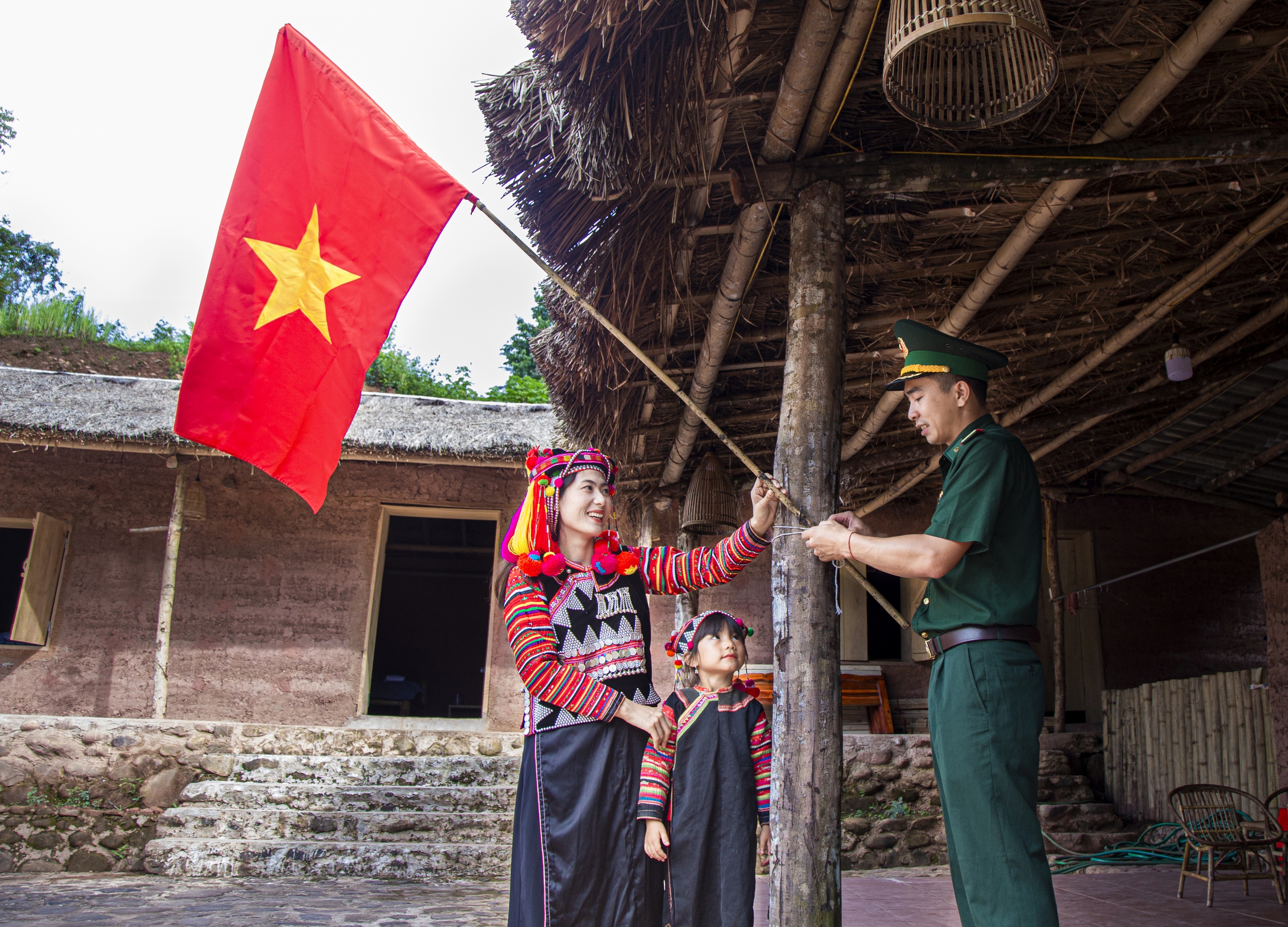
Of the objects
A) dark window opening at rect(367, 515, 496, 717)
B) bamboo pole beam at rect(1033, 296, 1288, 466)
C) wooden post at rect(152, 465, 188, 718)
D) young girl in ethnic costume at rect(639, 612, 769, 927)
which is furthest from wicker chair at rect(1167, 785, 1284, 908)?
dark window opening at rect(367, 515, 496, 717)

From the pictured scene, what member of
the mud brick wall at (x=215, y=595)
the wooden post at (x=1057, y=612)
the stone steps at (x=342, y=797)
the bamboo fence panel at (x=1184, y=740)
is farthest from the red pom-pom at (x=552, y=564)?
the wooden post at (x=1057, y=612)

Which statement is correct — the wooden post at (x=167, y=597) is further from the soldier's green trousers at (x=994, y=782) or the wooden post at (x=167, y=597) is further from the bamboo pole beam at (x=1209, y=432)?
the bamboo pole beam at (x=1209, y=432)

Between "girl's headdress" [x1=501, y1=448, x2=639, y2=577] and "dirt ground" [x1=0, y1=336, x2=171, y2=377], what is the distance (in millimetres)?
20193

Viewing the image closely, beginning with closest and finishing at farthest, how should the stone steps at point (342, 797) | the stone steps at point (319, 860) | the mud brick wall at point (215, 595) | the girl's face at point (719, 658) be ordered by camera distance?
the girl's face at point (719, 658) → the stone steps at point (319, 860) → the stone steps at point (342, 797) → the mud brick wall at point (215, 595)

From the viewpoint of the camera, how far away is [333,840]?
6.48 meters

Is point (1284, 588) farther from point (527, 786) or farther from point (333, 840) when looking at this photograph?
point (333, 840)

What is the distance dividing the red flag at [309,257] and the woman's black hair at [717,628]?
4.55 ft

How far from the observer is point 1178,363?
5.25m

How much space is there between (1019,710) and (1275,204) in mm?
3287

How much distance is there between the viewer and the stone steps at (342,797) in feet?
22.1

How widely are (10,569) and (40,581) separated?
A: 5.06 meters

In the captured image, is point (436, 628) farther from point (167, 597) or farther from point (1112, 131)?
point (1112, 131)

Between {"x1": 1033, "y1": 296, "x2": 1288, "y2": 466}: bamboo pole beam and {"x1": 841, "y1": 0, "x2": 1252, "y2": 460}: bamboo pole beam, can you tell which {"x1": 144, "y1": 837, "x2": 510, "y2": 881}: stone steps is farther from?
{"x1": 1033, "y1": 296, "x2": 1288, "y2": 466}: bamboo pole beam

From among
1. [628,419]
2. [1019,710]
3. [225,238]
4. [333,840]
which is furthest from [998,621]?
[333,840]
